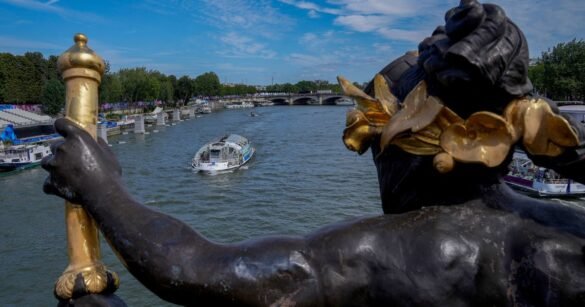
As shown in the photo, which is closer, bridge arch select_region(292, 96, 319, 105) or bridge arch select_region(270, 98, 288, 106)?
bridge arch select_region(292, 96, 319, 105)

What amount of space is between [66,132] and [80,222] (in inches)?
9.6

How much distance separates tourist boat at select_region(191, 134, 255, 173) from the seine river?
53cm

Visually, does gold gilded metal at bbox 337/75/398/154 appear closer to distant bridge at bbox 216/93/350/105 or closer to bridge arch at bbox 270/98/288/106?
distant bridge at bbox 216/93/350/105

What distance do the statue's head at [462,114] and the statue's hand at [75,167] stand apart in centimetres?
65

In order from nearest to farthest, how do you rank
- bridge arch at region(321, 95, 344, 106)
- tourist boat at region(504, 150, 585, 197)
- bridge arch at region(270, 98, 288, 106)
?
tourist boat at region(504, 150, 585, 197) < bridge arch at region(321, 95, 344, 106) < bridge arch at region(270, 98, 288, 106)

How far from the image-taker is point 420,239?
1.20m

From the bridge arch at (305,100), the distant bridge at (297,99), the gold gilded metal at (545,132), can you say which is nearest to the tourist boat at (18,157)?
the gold gilded metal at (545,132)

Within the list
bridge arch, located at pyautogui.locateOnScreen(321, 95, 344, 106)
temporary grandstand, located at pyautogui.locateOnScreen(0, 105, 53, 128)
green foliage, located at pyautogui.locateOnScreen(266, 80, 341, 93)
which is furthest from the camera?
green foliage, located at pyautogui.locateOnScreen(266, 80, 341, 93)

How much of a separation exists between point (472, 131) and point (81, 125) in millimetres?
985

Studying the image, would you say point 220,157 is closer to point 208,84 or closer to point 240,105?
point 240,105

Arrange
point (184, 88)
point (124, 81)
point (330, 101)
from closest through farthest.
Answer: point (124, 81) < point (184, 88) < point (330, 101)

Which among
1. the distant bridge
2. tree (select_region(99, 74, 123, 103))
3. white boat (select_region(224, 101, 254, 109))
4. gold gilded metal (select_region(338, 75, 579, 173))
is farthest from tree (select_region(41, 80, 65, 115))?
white boat (select_region(224, 101, 254, 109))

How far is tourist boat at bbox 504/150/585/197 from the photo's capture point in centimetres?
1616

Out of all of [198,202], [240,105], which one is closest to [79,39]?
[198,202]
